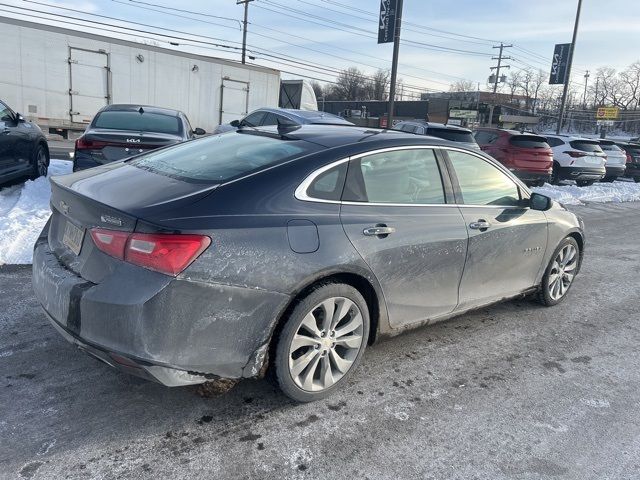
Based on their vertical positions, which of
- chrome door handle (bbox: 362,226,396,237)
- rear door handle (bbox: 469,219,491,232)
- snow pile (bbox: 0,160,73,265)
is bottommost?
snow pile (bbox: 0,160,73,265)

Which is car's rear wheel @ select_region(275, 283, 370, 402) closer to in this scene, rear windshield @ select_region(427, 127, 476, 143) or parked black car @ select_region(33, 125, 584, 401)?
parked black car @ select_region(33, 125, 584, 401)

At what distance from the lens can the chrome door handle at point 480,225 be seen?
12.3ft

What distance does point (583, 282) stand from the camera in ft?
19.7

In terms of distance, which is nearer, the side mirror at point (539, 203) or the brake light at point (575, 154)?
the side mirror at point (539, 203)

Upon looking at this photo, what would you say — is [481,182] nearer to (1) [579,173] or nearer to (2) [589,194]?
(2) [589,194]

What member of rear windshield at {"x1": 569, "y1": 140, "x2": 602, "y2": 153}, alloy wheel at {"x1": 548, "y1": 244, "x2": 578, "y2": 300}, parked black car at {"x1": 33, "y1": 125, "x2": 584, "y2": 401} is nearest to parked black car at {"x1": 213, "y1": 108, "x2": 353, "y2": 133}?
alloy wheel at {"x1": 548, "y1": 244, "x2": 578, "y2": 300}

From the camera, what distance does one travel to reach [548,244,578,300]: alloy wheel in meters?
4.91

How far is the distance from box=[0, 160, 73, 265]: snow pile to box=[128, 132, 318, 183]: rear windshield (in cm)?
247

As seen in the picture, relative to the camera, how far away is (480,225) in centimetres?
380

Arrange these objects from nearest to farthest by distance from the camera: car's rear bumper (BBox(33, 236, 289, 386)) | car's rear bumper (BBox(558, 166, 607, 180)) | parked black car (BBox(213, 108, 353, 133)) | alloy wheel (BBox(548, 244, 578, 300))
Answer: car's rear bumper (BBox(33, 236, 289, 386)), alloy wheel (BBox(548, 244, 578, 300)), parked black car (BBox(213, 108, 353, 133)), car's rear bumper (BBox(558, 166, 607, 180))

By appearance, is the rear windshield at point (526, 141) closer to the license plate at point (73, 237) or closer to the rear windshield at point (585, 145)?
the rear windshield at point (585, 145)

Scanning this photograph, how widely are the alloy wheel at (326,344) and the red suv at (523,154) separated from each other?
36.9ft

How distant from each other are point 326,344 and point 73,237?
1541mm

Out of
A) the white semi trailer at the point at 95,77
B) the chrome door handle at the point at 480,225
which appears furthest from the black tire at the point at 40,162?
the white semi trailer at the point at 95,77
